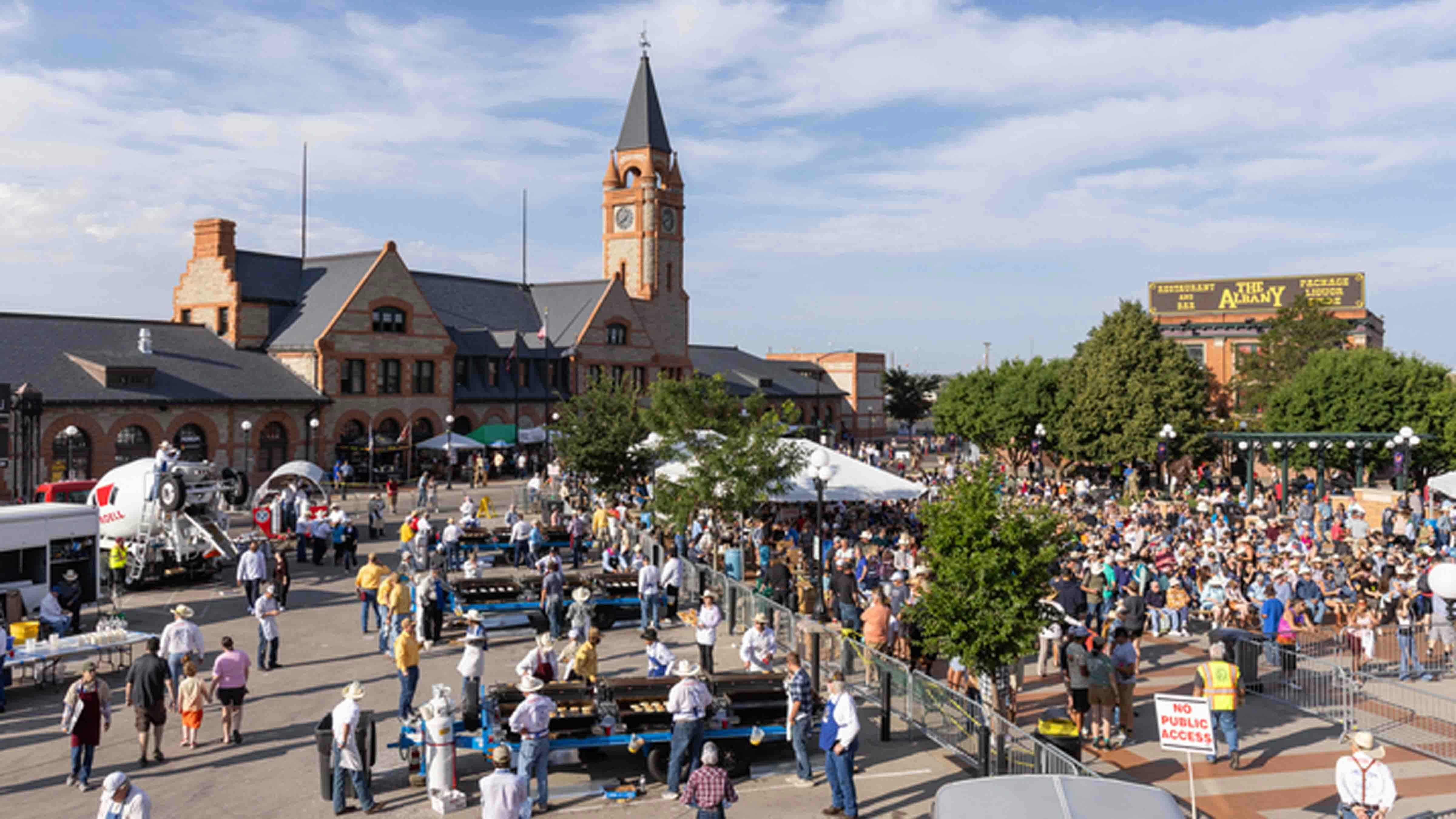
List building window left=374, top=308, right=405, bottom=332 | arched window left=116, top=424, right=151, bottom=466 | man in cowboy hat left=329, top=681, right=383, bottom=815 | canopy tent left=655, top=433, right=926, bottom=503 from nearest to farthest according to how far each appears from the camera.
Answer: man in cowboy hat left=329, top=681, right=383, bottom=815, canopy tent left=655, top=433, right=926, bottom=503, arched window left=116, top=424, right=151, bottom=466, building window left=374, top=308, right=405, bottom=332

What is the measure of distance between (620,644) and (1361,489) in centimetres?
3179

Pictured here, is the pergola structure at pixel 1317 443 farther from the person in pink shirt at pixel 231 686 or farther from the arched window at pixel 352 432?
the arched window at pixel 352 432

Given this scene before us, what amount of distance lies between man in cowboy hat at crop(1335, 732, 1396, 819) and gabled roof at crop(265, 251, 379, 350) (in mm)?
46587

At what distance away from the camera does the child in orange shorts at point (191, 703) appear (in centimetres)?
1334

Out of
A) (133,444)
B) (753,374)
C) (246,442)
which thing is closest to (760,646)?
(133,444)

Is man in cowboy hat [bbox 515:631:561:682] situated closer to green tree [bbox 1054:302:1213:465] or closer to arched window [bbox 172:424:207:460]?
arched window [bbox 172:424:207:460]

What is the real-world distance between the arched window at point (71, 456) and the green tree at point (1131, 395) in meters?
44.0

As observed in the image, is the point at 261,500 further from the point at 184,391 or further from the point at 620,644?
the point at 620,644

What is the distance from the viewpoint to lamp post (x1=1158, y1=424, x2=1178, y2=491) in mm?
42688

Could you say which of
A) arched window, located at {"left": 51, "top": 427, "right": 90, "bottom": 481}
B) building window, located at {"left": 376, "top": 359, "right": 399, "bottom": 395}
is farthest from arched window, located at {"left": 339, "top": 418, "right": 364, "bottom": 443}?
arched window, located at {"left": 51, "top": 427, "right": 90, "bottom": 481}

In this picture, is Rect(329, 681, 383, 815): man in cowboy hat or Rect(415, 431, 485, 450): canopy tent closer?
Rect(329, 681, 383, 815): man in cowboy hat

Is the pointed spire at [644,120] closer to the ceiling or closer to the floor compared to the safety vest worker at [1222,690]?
closer to the ceiling

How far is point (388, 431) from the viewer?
52469mm

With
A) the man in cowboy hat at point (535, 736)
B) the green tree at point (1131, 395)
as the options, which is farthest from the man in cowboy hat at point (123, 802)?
the green tree at point (1131, 395)
